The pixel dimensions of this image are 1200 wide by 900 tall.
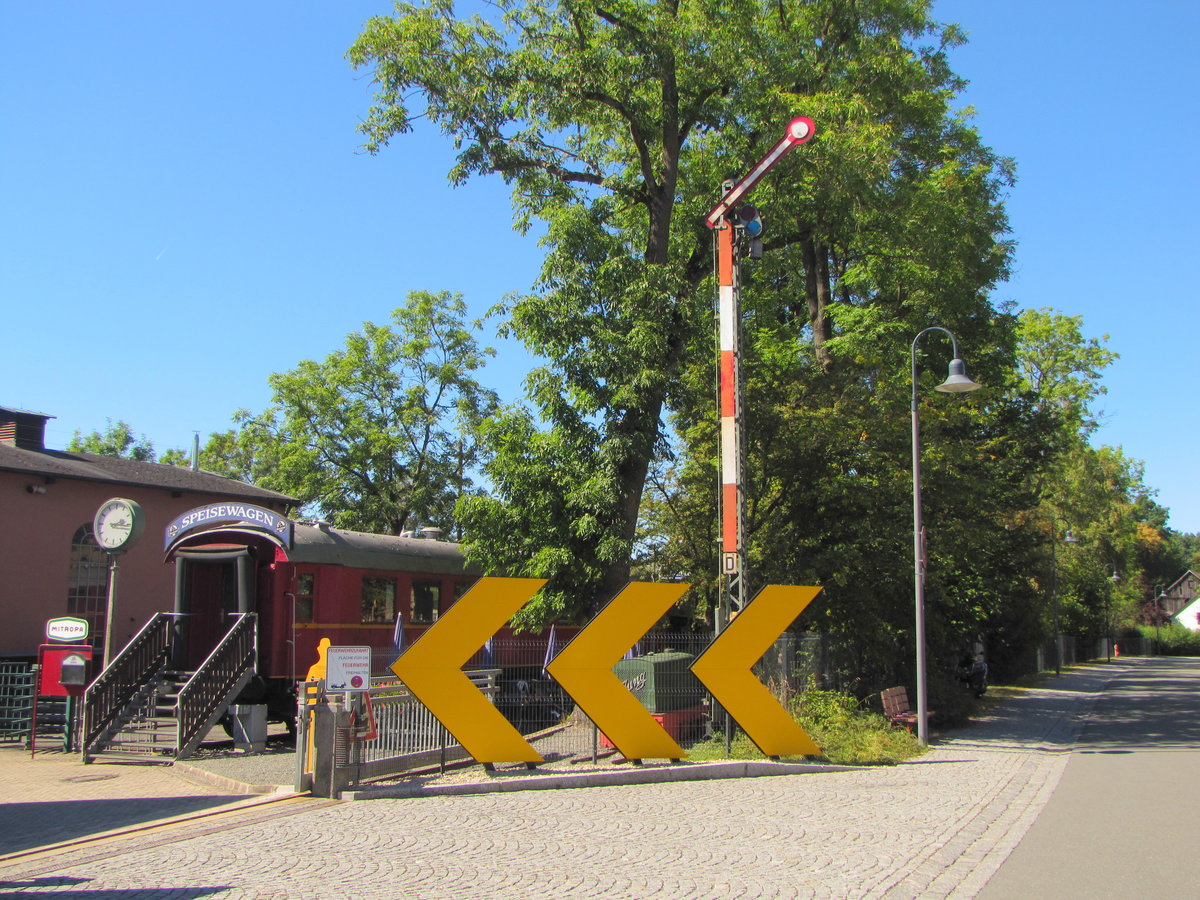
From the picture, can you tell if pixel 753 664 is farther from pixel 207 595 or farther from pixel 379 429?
pixel 379 429

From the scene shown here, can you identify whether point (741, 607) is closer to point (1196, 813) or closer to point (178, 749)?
point (1196, 813)

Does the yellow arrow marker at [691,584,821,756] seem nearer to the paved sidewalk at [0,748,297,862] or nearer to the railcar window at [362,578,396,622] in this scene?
the paved sidewalk at [0,748,297,862]

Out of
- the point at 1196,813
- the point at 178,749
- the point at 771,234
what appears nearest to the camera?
the point at 1196,813

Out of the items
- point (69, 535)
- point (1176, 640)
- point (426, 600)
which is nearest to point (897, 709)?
point (426, 600)

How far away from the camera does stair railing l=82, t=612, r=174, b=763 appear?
14953mm

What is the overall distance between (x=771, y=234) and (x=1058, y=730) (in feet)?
42.2

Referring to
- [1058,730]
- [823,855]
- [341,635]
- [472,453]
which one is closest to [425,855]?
[823,855]

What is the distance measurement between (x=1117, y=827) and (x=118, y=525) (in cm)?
1443

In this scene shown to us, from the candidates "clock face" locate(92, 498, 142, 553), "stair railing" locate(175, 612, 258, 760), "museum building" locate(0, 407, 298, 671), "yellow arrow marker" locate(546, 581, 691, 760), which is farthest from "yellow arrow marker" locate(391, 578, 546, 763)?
"museum building" locate(0, 407, 298, 671)

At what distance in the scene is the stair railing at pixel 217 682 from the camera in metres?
14.6

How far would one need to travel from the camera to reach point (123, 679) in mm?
15672

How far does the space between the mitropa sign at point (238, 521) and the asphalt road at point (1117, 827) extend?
39.4 feet

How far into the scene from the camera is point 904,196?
74.0 feet

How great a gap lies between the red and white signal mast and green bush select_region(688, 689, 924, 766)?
1.86 metres
